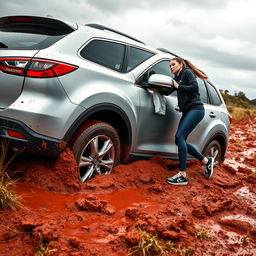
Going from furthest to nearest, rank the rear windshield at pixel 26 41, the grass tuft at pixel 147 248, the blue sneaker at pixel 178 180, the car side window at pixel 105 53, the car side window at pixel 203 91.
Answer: the car side window at pixel 203 91, the blue sneaker at pixel 178 180, the car side window at pixel 105 53, the rear windshield at pixel 26 41, the grass tuft at pixel 147 248

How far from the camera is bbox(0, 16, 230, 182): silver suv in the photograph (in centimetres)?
316

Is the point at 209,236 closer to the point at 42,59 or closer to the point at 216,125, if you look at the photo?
the point at 42,59

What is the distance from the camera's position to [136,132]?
418 cm

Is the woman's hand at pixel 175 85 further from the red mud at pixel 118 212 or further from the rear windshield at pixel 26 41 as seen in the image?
the rear windshield at pixel 26 41

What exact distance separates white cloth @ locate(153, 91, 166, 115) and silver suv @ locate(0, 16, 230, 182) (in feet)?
0.19

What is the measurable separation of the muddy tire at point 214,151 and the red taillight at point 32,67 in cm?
336

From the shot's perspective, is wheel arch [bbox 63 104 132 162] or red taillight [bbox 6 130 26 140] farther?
wheel arch [bbox 63 104 132 162]

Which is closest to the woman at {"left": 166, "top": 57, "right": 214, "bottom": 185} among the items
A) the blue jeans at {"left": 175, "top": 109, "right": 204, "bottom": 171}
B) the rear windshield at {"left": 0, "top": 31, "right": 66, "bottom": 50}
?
the blue jeans at {"left": 175, "top": 109, "right": 204, "bottom": 171}

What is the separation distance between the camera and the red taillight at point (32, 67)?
3156 millimetres

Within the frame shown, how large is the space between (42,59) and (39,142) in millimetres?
791

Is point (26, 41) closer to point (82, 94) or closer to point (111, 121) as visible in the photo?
point (82, 94)

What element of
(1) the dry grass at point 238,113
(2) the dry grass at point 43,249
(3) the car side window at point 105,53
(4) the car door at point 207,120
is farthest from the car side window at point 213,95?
(1) the dry grass at point 238,113

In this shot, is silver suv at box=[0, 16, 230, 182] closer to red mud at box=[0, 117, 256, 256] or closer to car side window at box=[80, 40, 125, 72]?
car side window at box=[80, 40, 125, 72]

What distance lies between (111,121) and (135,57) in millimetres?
910
